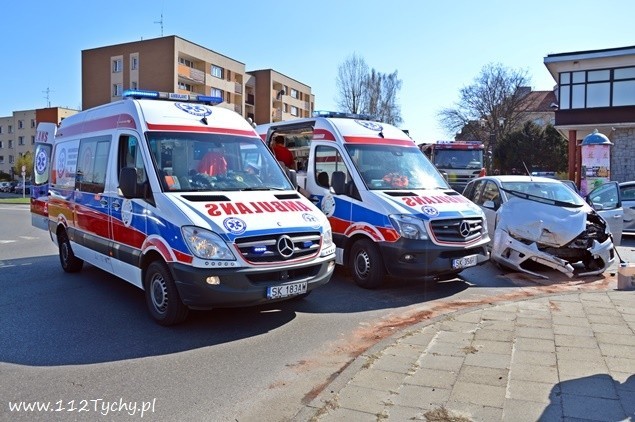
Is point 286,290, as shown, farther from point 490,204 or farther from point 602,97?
point 602,97

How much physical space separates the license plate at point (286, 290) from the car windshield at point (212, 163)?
1.43 m

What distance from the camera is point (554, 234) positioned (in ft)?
28.7

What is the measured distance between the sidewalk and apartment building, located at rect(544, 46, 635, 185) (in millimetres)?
27338

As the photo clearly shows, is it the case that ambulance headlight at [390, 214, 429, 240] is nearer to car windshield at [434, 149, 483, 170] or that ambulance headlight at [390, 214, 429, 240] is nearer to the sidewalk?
the sidewalk

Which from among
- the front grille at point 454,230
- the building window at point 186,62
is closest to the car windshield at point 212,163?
the front grille at point 454,230

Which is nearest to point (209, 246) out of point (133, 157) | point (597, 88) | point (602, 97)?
point (133, 157)

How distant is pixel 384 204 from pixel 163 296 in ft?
11.0

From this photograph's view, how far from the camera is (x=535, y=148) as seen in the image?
172 feet

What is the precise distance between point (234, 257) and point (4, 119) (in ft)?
334

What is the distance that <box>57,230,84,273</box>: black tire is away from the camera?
8.98m

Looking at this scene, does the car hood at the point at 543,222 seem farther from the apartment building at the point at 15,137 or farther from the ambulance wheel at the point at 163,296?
the apartment building at the point at 15,137

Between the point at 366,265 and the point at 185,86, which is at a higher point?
the point at 185,86

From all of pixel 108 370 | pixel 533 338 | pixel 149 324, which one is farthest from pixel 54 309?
pixel 533 338

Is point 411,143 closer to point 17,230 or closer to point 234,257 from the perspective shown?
point 234,257
